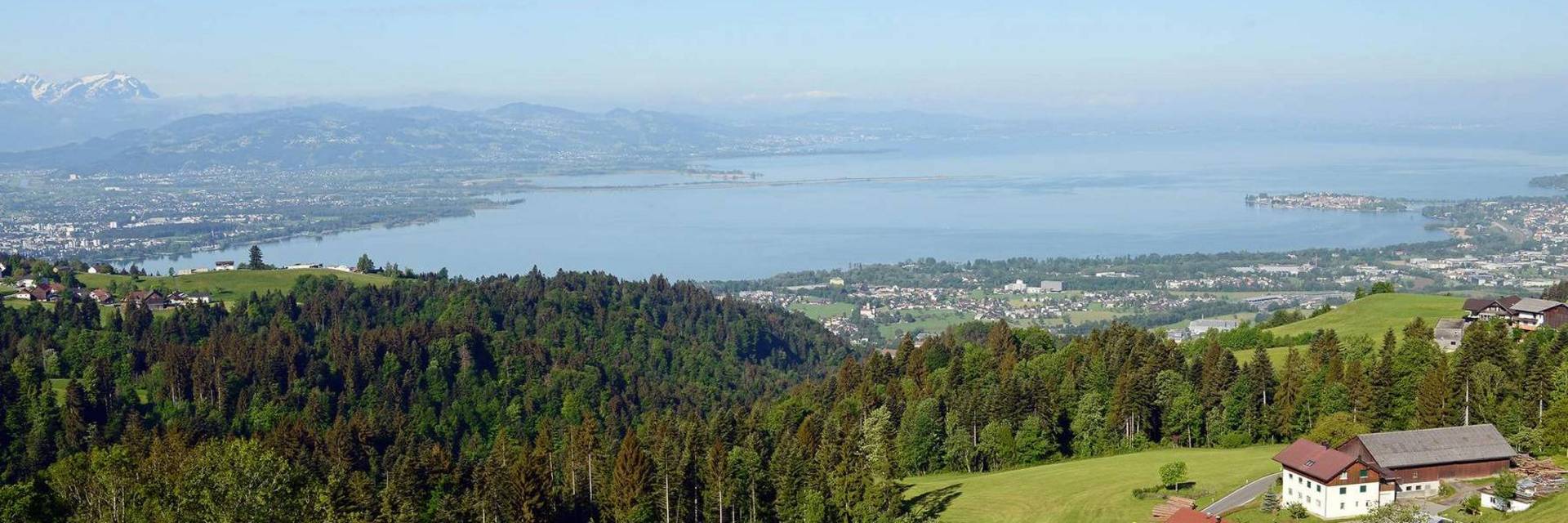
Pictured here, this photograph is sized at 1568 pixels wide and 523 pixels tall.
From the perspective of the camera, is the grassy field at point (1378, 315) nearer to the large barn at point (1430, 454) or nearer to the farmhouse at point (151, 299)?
the large barn at point (1430, 454)

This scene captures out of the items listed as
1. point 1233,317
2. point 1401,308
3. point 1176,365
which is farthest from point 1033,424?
point 1233,317

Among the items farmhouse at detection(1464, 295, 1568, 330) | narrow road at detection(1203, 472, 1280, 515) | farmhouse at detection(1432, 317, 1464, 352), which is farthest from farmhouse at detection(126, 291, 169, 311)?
farmhouse at detection(1464, 295, 1568, 330)

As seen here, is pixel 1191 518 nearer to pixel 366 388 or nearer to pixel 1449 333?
pixel 1449 333

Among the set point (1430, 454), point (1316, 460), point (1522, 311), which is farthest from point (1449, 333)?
point (1316, 460)

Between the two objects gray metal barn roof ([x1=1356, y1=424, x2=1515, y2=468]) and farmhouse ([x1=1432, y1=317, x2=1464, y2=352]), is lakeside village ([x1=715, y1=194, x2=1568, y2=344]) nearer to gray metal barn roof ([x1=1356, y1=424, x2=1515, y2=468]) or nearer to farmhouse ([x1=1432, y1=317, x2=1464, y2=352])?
farmhouse ([x1=1432, y1=317, x2=1464, y2=352])

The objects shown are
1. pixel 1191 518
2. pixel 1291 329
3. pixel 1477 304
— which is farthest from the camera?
pixel 1291 329
